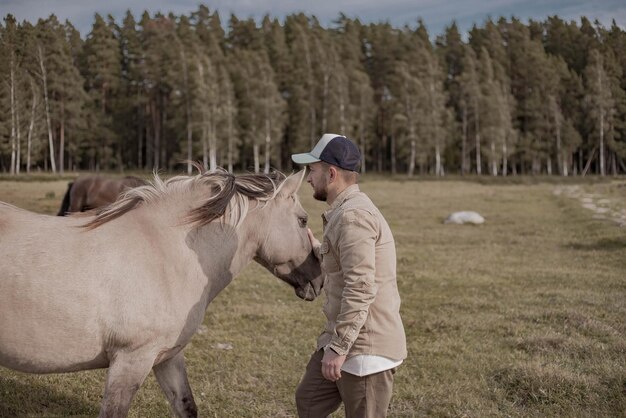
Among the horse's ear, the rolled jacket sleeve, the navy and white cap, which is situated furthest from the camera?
the horse's ear

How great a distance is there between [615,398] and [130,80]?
61.9 m

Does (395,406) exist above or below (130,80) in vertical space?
below

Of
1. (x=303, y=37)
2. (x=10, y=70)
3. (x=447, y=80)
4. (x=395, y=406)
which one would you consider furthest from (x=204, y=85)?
(x=395, y=406)

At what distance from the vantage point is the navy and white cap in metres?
3.14

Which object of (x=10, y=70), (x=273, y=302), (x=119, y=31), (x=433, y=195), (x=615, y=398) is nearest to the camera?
(x=615, y=398)

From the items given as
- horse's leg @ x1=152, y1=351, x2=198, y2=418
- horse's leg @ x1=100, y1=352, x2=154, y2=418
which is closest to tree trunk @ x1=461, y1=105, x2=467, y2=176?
horse's leg @ x1=152, y1=351, x2=198, y2=418

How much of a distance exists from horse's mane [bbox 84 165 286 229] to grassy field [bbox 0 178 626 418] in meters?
2.19

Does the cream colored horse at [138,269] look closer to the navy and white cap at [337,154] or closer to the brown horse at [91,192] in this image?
the navy and white cap at [337,154]

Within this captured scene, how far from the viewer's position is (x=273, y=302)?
Result: 9133 mm

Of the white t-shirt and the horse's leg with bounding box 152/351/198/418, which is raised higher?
the white t-shirt

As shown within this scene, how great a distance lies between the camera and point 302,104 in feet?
191

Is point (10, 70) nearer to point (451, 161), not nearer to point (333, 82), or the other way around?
point (333, 82)

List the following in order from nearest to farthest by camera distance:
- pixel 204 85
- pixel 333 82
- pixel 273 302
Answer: pixel 273 302 → pixel 204 85 → pixel 333 82

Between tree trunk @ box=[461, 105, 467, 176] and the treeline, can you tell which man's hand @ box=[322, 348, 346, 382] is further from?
tree trunk @ box=[461, 105, 467, 176]
